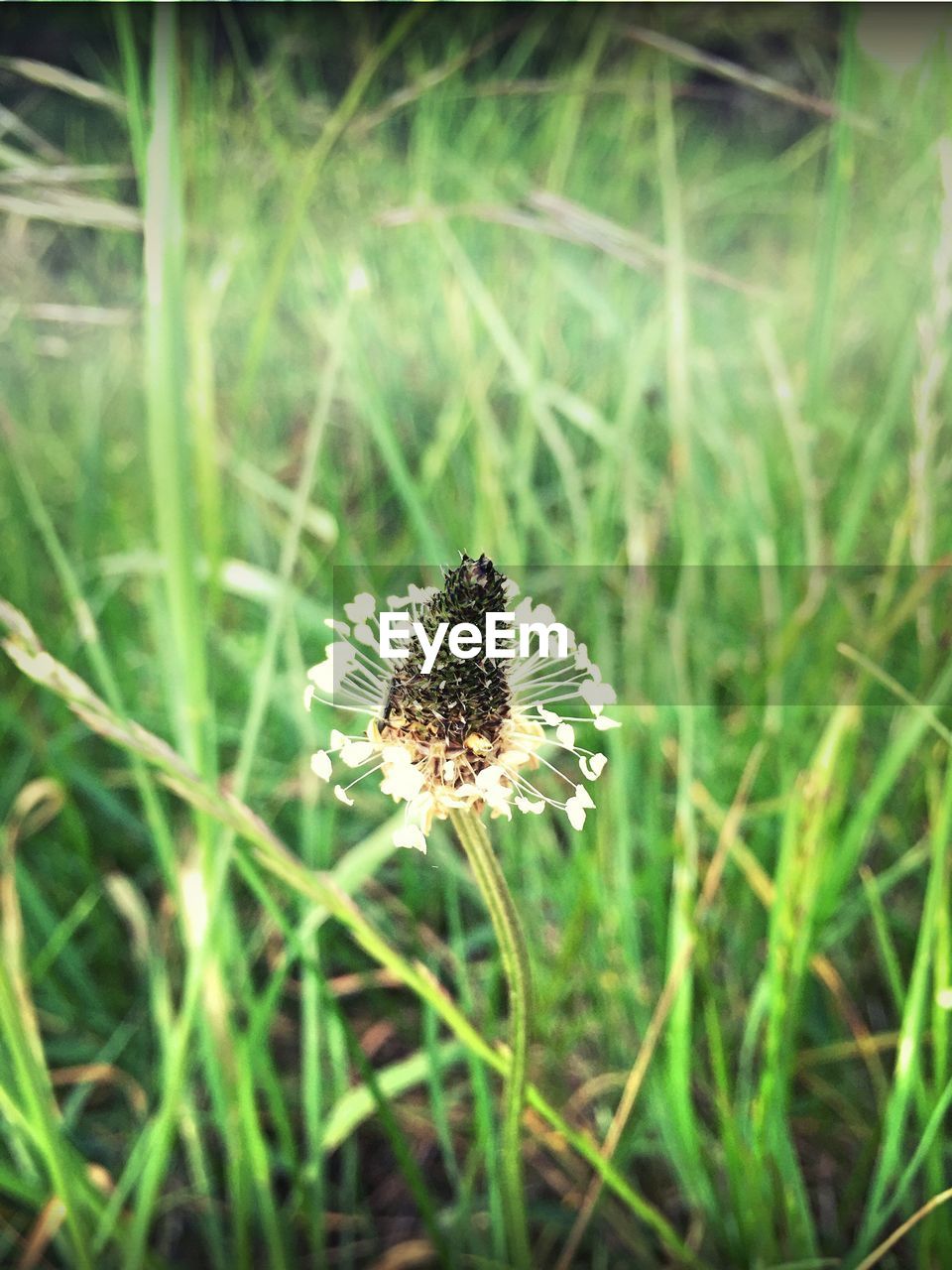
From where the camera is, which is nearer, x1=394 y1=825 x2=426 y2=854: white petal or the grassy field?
x1=394 y1=825 x2=426 y2=854: white petal

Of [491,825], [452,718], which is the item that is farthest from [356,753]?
[491,825]

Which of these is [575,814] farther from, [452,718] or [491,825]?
[491,825]

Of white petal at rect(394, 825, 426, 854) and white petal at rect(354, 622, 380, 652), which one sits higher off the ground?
white petal at rect(354, 622, 380, 652)

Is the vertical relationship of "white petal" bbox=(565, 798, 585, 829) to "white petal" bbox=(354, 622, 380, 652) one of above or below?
below

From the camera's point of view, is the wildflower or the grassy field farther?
the grassy field

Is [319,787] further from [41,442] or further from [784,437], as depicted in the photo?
[41,442]
